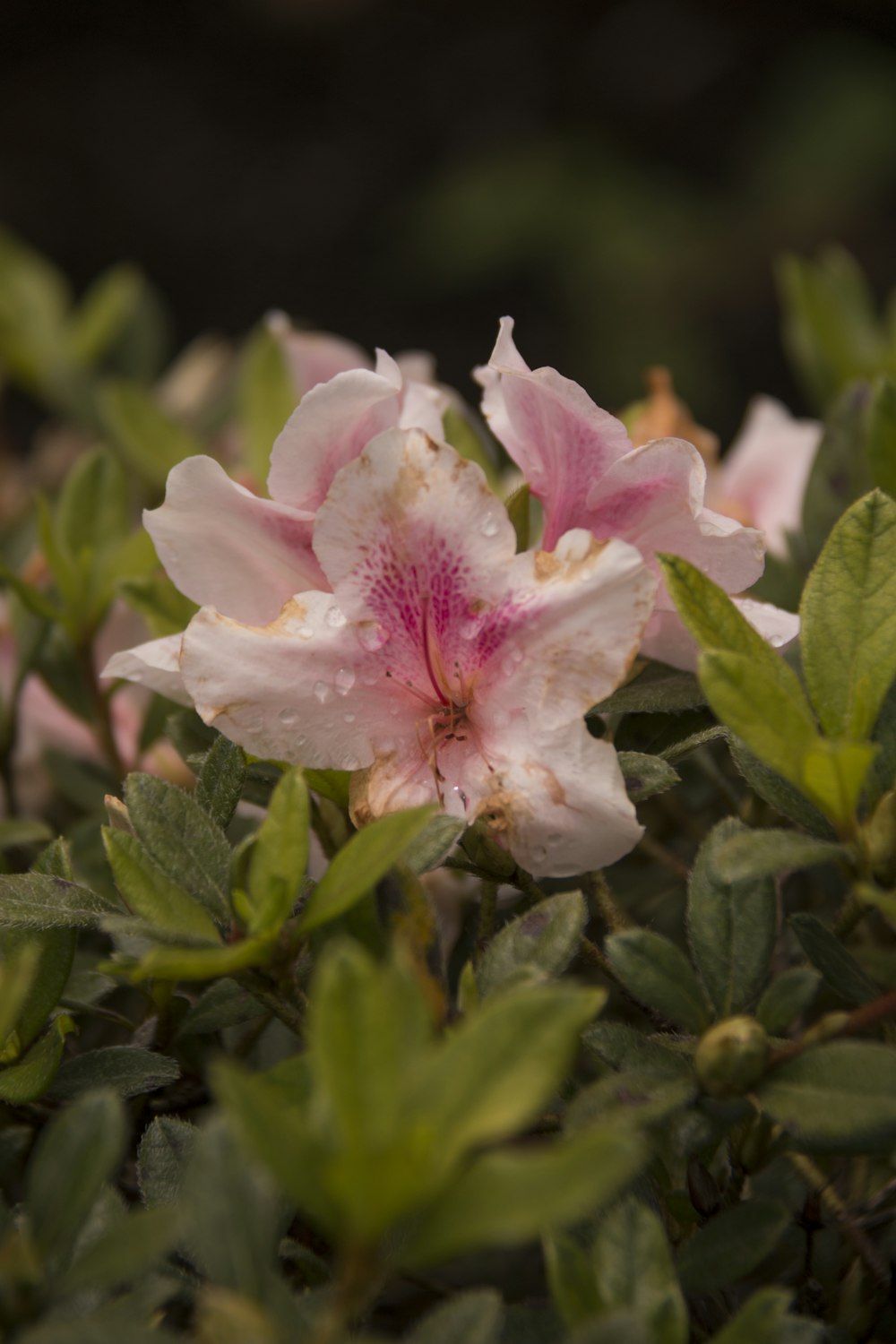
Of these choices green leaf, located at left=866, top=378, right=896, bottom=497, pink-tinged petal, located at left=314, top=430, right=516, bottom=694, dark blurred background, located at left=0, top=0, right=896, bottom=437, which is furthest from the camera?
dark blurred background, located at left=0, top=0, right=896, bottom=437

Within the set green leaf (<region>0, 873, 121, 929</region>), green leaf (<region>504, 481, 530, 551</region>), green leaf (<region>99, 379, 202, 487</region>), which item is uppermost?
green leaf (<region>504, 481, 530, 551</region>)

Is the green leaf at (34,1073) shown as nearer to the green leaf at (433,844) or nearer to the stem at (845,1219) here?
the green leaf at (433,844)

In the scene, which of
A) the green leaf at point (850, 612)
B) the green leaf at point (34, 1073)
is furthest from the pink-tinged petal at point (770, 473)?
the green leaf at point (34, 1073)

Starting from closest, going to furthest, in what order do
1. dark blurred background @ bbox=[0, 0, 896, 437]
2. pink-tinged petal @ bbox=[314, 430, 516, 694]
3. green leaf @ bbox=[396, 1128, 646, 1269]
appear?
green leaf @ bbox=[396, 1128, 646, 1269]
pink-tinged petal @ bbox=[314, 430, 516, 694]
dark blurred background @ bbox=[0, 0, 896, 437]

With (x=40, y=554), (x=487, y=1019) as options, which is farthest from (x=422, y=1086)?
(x=40, y=554)

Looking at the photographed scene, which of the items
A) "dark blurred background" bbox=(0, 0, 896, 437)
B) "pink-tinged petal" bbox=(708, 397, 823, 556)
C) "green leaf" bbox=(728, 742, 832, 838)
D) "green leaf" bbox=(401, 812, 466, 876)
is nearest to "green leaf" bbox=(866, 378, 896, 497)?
"pink-tinged petal" bbox=(708, 397, 823, 556)

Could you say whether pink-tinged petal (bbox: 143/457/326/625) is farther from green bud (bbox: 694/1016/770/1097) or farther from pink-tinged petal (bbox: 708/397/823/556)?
pink-tinged petal (bbox: 708/397/823/556)

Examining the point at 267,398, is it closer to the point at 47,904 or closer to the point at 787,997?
the point at 47,904
